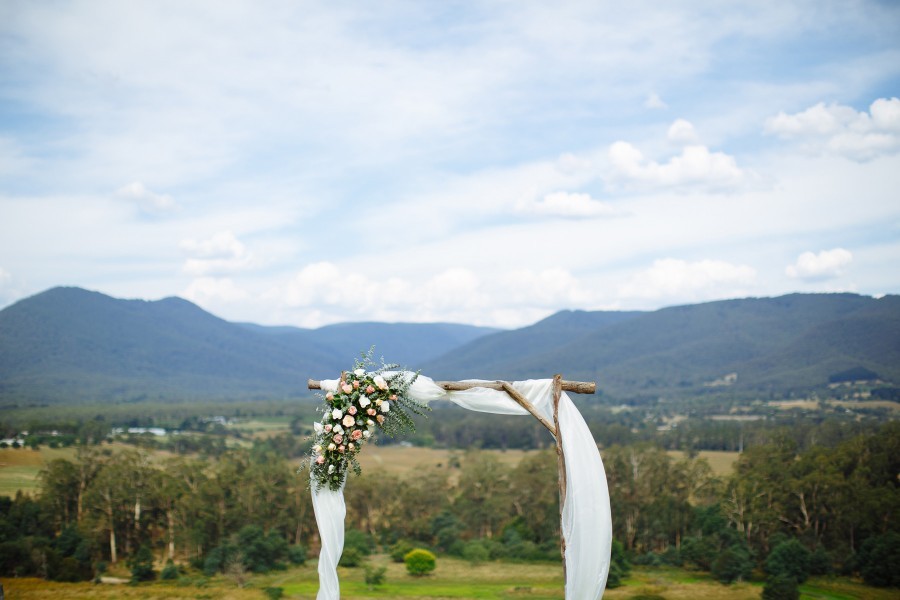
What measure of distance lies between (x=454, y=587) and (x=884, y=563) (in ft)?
37.9

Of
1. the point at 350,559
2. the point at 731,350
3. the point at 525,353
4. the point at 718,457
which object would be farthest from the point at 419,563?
the point at 525,353

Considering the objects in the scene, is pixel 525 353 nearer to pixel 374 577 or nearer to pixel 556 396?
pixel 374 577

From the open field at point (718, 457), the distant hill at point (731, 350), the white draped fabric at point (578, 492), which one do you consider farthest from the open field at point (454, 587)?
the distant hill at point (731, 350)

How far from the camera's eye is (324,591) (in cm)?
721

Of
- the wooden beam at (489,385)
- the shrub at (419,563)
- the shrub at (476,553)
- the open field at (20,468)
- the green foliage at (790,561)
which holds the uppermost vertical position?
the wooden beam at (489,385)

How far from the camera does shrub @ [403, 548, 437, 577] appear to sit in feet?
69.0

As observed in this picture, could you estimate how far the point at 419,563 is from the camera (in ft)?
69.4

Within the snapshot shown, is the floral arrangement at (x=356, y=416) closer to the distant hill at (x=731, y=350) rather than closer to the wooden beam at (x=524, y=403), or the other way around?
the wooden beam at (x=524, y=403)

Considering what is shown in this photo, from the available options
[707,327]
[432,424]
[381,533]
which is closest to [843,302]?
[707,327]

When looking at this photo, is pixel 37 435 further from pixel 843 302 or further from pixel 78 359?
pixel 843 302

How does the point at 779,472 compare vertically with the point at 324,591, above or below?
below

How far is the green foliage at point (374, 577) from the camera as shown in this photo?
767 inches

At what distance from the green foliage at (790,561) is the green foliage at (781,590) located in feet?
7.10

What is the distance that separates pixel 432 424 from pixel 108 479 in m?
43.6
